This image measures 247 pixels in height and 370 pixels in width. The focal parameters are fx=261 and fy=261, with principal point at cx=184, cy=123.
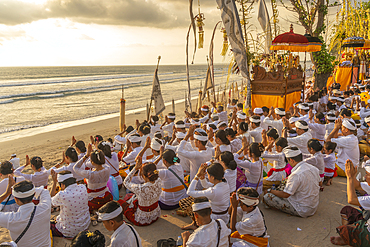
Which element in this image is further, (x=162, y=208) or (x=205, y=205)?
(x=162, y=208)

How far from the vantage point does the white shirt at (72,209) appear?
155 inches

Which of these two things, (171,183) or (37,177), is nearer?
(171,183)

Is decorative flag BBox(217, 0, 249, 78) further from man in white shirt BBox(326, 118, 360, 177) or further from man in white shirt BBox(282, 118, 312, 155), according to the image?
man in white shirt BBox(326, 118, 360, 177)

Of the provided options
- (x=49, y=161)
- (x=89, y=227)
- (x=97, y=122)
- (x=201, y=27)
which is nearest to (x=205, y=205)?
(x=89, y=227)

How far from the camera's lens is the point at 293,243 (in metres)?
3.97

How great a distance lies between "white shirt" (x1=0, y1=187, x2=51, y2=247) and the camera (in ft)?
10.2

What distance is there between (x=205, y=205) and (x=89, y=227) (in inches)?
105

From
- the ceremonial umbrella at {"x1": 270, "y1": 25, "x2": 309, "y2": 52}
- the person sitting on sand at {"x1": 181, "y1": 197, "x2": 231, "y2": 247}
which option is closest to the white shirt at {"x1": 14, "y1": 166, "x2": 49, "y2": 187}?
the person sitting on sand at {"x1": 181, "y1": 197, "x2": 231, "y2": 247}

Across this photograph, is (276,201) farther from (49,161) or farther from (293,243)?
(49,161)

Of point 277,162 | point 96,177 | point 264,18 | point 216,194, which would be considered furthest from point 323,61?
point 96,177

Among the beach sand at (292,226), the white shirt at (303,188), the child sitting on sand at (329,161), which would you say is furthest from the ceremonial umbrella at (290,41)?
the white shirt at (303,188)

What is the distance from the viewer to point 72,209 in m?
4.03

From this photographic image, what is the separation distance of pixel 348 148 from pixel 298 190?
7.77ft

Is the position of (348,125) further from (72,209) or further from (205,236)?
(72,209)
